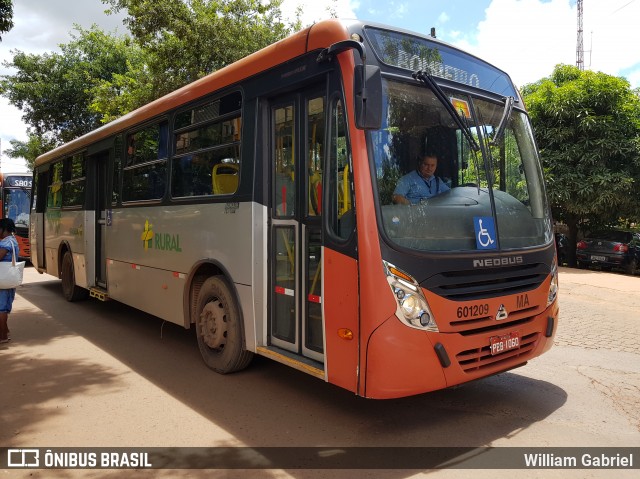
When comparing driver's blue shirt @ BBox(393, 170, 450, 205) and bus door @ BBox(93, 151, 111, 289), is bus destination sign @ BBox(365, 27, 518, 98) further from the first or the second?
bus door @ BBox(93, 151, 111, 289)

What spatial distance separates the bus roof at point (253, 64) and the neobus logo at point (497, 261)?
1970mm

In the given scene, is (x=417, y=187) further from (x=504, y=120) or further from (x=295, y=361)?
(x=295, y=361)

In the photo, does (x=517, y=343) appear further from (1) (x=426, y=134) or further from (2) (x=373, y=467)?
(1) (x=426, y=134)

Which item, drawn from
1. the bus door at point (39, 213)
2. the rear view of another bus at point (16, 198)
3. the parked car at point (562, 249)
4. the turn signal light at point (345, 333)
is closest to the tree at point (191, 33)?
the bus door at point (39, 213)

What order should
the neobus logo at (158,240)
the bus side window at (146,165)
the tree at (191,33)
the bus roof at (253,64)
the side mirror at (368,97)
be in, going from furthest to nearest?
the tree at (191,33)
the bus side window at (146,165)
the neobus logo at (158,240)
the bus roof at (253,64)
the side mirror at (368,97)

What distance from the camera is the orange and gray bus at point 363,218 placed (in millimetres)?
3578

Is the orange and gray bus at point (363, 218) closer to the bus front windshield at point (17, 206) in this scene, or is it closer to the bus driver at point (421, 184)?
the bus driver at point (421, 184)

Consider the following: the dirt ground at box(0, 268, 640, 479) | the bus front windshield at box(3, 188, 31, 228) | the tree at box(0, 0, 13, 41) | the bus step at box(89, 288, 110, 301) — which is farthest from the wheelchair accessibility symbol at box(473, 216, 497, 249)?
the bus front windshield at box(3, 188, 31, 228)

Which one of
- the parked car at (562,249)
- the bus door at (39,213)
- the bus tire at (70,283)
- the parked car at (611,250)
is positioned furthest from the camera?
the parked car at (562,249)

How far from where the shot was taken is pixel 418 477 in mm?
3314

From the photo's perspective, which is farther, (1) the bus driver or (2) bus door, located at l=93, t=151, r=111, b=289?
(2) bus door, located at l=93, t=151, r=111, b=289

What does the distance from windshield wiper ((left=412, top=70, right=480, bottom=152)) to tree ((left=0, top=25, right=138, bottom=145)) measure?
24.6 m

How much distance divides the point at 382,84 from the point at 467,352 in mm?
2081

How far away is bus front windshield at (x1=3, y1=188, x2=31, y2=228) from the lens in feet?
A: 59.3
